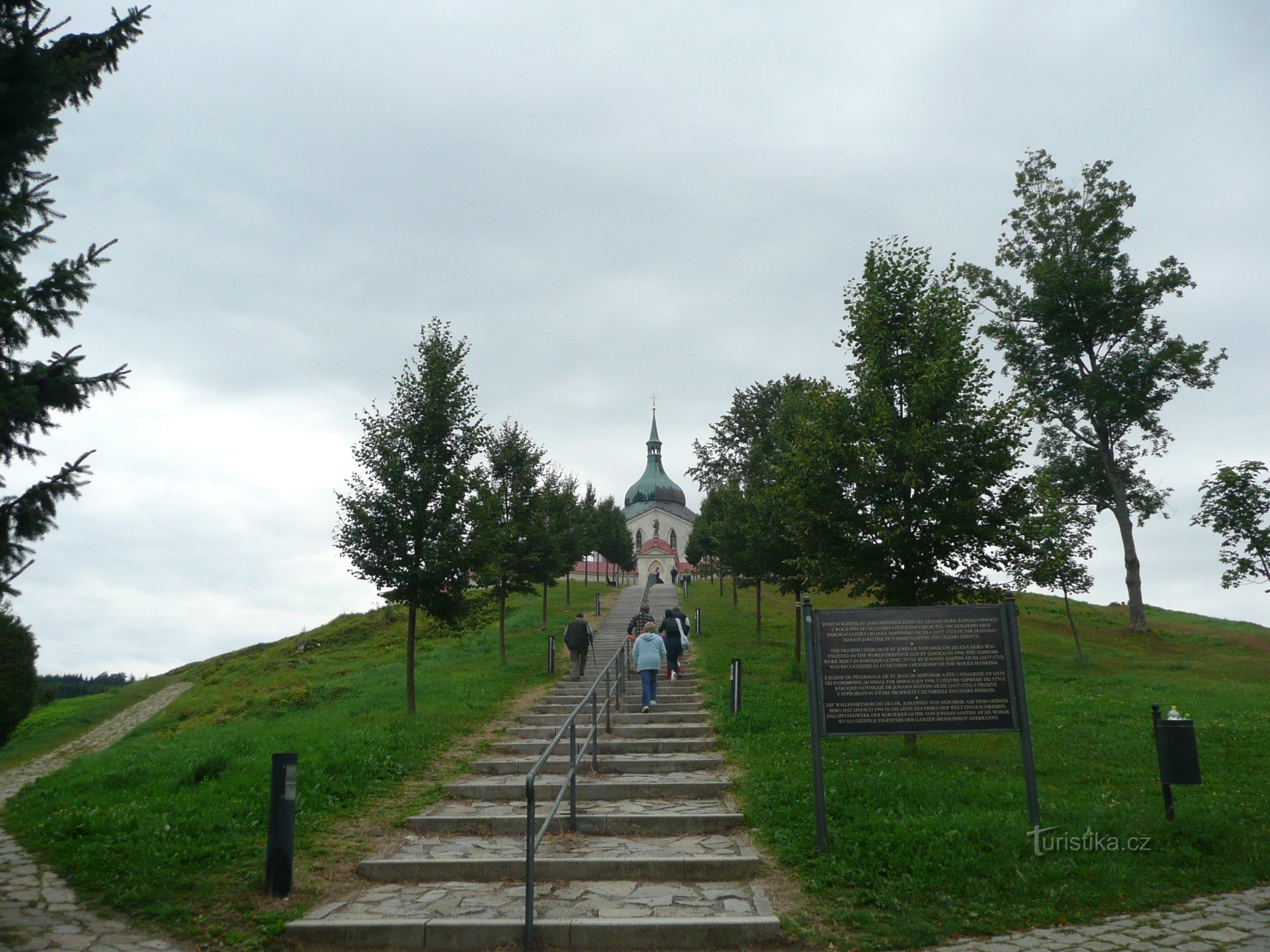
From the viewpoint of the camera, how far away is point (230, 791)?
8.63m

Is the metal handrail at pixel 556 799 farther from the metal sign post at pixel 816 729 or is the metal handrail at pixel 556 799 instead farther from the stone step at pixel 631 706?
the metal sign post at pixel 816 729

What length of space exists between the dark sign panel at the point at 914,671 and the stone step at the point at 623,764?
3556mm

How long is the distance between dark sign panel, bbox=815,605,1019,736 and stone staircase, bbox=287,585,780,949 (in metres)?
1.57

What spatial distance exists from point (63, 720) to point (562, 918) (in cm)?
2429

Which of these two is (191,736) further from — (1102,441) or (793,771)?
(1102,441)

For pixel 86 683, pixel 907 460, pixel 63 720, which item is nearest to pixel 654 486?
pixel 86 683

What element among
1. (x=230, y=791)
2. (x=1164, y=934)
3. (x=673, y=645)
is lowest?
(x=1164, y=934)

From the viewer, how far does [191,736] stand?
13.8 metres

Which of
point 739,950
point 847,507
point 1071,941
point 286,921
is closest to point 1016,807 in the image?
point 1071,941

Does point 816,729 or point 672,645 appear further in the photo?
point 672,645

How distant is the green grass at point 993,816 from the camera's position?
5945 mm

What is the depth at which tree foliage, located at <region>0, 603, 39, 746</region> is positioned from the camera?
1892 cm

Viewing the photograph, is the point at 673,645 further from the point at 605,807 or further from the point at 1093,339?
the point at 1093,339
